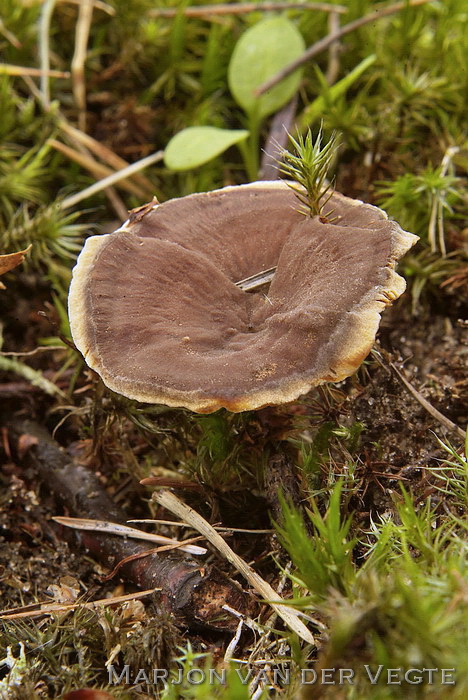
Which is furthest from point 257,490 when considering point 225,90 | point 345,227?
point 225,90

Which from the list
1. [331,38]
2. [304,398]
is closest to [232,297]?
[304,398]

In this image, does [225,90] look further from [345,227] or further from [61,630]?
[61,630]

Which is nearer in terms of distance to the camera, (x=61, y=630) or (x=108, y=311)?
(x=61, y=630)

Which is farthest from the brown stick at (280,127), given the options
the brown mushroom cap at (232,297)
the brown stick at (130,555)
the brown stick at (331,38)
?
the brown stick at (130,555)

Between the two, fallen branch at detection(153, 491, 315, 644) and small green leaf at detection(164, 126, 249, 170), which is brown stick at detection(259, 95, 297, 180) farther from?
fallen branch at detection(153, 491, 315, 644)

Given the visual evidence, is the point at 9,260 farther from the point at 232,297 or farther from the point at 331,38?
the point at 331,38

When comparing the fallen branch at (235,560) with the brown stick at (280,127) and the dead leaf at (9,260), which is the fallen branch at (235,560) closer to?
the dead leaf at (9,260)
